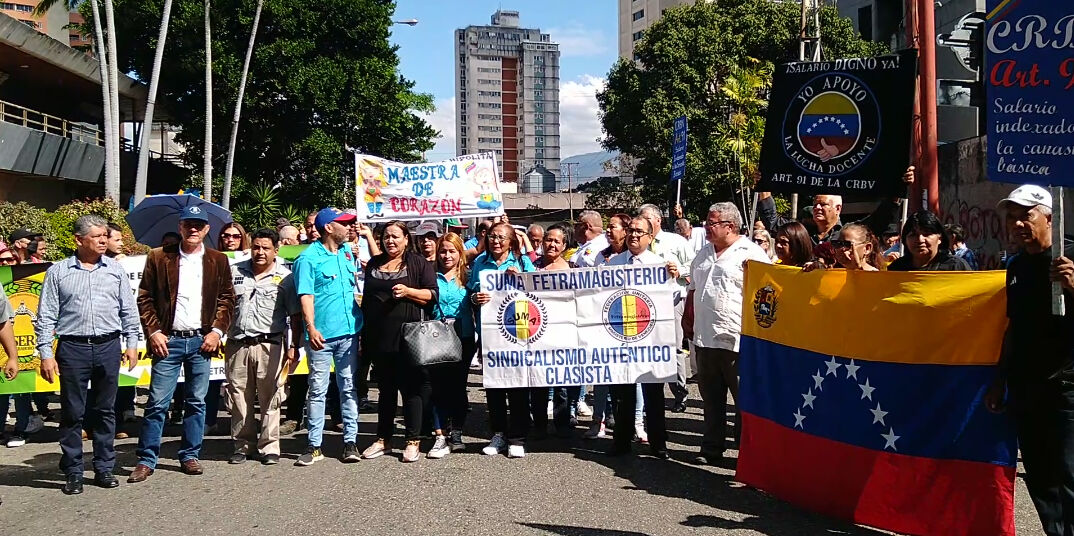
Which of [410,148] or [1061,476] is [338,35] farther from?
[1061,476]

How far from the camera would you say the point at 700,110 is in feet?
129

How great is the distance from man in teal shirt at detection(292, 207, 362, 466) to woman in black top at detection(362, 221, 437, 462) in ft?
0.58

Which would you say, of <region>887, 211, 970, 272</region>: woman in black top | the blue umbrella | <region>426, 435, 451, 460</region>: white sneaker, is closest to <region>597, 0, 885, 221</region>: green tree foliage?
the blue umbrella

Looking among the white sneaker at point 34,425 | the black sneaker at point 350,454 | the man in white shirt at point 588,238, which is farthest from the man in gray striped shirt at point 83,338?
the man in white shirt at point 588,238

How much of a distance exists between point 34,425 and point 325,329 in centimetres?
349

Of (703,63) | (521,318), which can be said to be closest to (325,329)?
(521,318)

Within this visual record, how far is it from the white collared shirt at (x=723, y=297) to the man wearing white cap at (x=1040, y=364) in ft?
8.38

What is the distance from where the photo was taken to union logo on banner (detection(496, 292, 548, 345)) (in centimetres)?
797

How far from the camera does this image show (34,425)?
29.8 feet

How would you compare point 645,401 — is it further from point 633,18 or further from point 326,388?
point 633,18

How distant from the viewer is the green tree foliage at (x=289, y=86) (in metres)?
35.6

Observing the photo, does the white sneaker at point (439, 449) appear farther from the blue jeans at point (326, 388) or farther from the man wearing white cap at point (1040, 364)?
the man wearing white cap at point (1040, 364)

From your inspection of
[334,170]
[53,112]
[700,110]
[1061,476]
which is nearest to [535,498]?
[1061,476]

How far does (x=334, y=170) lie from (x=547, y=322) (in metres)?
30.1
